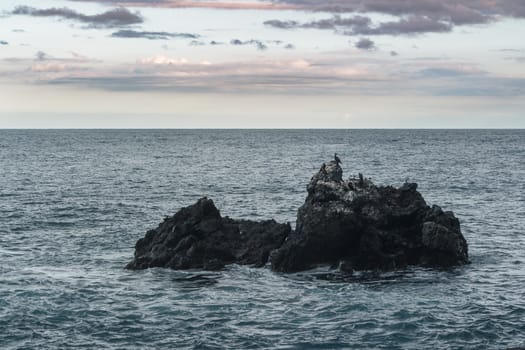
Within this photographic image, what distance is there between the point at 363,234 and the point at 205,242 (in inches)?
401

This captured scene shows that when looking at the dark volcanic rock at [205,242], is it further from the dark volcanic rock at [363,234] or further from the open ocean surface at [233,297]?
the dark volcanic rock at [363,234]

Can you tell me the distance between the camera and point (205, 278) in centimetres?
4169

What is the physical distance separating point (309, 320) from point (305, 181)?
69.5 metres

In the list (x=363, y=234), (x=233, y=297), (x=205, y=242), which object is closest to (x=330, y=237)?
(x=363, y=234)

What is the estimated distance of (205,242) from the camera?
1794 inches

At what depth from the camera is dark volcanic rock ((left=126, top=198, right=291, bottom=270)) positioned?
44406mm

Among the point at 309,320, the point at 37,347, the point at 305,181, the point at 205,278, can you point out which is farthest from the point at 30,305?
the point at 305,181

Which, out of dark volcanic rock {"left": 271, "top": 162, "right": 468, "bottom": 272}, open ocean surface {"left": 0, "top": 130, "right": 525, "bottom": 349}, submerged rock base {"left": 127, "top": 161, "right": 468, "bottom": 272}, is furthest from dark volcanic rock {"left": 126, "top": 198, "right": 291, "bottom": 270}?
dark volcanic rock {"left": 271, "top": 162, "right": 468, "bottom": 272}

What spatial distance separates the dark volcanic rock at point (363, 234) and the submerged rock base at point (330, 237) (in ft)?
0.20

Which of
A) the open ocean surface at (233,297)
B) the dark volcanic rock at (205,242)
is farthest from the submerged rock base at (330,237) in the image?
the open ocean surface at (233,297)

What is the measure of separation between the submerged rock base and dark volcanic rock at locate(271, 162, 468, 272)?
0.20 ft

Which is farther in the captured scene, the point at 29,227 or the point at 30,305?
the point at 29,227

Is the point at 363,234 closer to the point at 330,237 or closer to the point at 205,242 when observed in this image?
A: the point at 330,237

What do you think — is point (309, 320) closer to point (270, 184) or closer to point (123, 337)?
point (123, 337)
